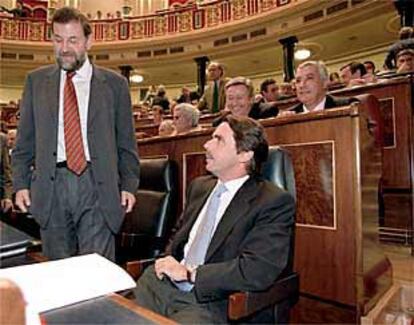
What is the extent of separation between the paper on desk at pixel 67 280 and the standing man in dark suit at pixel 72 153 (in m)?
0.63

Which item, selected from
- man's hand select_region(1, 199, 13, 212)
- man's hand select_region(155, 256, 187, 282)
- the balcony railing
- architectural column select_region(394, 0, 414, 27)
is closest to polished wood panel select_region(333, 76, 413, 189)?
man's hand select_region(155, 256, 187, 282)

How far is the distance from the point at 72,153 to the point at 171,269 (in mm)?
482

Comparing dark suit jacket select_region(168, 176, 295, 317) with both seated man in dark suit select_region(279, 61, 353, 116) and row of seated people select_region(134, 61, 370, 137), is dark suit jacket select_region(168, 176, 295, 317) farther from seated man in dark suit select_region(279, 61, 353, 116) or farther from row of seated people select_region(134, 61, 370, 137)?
seated man in dark suit select_region(279, 61, 353, 116)

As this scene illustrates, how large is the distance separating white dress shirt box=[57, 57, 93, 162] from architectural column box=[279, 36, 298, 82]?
25.4ft

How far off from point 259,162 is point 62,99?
2.22 feet

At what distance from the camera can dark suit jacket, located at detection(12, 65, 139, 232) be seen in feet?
4.88

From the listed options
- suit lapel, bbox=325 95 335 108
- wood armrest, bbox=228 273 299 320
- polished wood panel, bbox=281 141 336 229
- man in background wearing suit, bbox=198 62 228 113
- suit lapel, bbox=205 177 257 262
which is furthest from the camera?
man in background wearing suit, bbox=198 62 228 113

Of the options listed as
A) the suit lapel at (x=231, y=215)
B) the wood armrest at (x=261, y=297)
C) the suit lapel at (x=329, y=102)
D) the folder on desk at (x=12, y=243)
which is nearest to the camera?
the folder on desk at (x=12, y=243)

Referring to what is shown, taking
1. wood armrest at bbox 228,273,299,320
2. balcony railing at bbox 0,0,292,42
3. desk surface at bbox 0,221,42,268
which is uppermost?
balcony railing at bbox 0,0,292,42

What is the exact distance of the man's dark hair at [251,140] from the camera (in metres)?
1.55

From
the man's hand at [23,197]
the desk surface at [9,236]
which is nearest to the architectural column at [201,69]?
the man's hand at [23,197]

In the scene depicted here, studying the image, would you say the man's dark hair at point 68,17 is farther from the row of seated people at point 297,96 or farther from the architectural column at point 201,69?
the architectural column at point 201,69

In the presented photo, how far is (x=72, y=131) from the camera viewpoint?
151 centimetres

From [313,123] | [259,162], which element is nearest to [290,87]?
[313,123]
